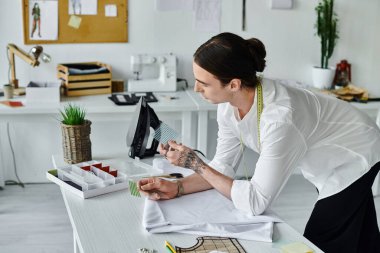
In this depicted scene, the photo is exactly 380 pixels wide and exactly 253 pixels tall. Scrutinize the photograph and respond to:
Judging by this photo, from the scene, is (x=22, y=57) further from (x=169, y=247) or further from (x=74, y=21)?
(x=169, y=247)

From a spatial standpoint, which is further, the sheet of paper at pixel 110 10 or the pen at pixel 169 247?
the sheet of paper at pixel 110 10

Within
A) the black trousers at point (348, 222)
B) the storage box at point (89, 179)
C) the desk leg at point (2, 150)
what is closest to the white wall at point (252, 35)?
the desk leg at point (2, 150)

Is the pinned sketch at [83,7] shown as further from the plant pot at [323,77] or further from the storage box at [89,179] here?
the storage box at [89,179]

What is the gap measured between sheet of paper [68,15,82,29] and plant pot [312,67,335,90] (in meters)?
1.80

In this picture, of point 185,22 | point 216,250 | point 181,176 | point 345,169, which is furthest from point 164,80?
point 216,250

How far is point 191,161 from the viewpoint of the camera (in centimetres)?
175

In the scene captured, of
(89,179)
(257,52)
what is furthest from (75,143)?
(257,52)

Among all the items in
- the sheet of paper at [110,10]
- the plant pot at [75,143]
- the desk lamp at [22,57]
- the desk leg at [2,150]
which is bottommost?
the desk leg at [2,150]

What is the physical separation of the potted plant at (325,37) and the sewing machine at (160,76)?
1.13 meters

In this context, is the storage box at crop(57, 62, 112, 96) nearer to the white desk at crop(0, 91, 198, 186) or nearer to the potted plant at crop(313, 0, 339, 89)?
the white desk at crop(0, 91, 198, 186)

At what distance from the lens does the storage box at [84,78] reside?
3.39 m

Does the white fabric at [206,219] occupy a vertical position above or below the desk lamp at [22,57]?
below

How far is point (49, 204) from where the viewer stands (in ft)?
11.2

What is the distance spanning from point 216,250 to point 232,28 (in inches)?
103
